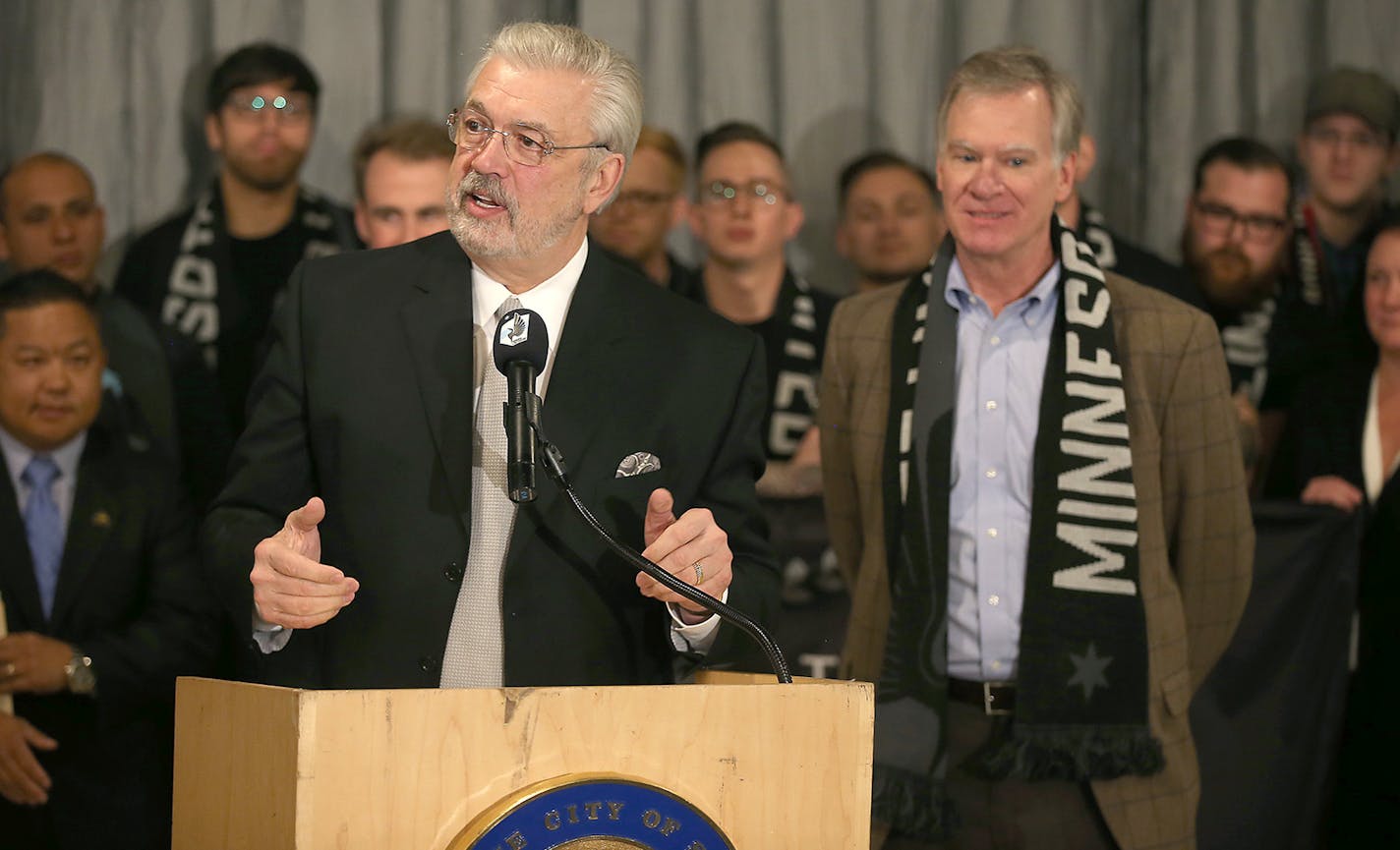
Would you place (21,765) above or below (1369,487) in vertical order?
below

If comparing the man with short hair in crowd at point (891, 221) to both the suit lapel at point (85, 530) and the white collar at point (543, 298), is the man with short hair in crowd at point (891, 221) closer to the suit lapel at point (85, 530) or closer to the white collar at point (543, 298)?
the suit lapel at point (85, 530)

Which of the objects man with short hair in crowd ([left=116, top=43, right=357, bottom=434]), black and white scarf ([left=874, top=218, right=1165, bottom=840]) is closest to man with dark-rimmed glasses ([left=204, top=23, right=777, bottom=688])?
black and white scarf ([left=874, top=218, right=1165, bottom=840])

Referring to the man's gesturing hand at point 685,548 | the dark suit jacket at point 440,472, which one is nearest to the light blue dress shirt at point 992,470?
the dark suit jacket at point 440,472

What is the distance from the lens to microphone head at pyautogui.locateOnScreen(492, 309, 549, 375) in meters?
2.00

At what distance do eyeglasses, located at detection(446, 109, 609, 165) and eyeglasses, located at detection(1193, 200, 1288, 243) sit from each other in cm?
313

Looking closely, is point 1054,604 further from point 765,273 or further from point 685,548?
point 765,273

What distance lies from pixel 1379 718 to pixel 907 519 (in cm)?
158

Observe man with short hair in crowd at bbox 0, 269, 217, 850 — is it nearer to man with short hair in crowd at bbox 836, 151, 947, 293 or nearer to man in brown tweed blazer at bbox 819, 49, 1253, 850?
man in brown tweed blazer at bbox 819, 49, 1253, 850

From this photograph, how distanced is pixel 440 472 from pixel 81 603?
2.08 metres

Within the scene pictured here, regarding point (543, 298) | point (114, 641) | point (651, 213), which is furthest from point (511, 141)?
point (651, 213)

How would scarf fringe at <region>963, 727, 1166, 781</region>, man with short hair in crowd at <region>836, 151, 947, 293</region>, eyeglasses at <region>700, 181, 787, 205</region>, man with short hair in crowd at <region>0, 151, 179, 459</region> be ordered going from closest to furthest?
scarf fringe at <region>963, 727, 1166, 781</region> → man with short hair in crowd at <region>0, 151, 179, 459</region> → eyeglasses at <region>700, 181, 787, 205</region> → man with short hair in crowd at <region>836, 151, 947, 293</region>

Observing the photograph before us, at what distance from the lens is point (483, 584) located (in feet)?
7.44

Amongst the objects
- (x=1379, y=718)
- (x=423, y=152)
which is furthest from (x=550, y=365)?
(x=1379, y=718)

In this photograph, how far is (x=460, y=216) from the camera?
2.39 m
